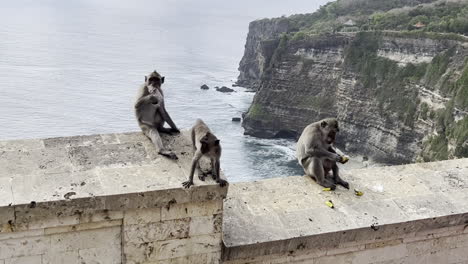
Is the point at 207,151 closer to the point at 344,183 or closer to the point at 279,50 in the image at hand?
the point at 344,183

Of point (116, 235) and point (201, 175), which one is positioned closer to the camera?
point (116, 235)

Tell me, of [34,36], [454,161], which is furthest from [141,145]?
[34,36]

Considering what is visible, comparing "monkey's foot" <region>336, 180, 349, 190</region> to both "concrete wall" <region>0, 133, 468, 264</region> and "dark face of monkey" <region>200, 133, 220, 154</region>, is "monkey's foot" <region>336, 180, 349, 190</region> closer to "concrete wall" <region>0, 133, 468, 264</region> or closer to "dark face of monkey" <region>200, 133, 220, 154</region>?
"concrete wall" <region>0, 133, 468, 264</region>

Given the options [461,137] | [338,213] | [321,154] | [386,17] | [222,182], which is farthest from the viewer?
[386,17]

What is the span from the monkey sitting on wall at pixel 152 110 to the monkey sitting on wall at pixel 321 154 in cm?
217

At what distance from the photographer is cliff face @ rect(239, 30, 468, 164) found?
213 feet

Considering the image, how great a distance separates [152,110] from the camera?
738 centimetres

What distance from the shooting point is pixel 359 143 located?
3027 inches

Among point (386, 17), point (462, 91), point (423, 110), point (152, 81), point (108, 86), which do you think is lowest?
point (108, 86)

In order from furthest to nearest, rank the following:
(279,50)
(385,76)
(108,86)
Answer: (108,86) < (279,50) < (385,76)

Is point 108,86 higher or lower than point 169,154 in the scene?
lower

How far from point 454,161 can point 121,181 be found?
20.6ft

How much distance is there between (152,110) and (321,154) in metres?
2.69

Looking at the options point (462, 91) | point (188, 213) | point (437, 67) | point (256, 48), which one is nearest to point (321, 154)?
point (188, 213)
